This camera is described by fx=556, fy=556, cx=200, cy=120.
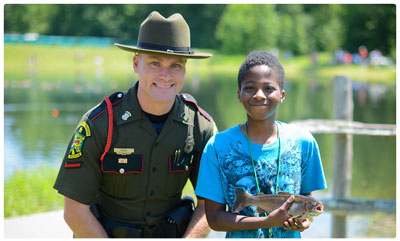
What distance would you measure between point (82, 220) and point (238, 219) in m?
1.01

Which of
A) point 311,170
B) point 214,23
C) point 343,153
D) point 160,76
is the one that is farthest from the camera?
point 214,23

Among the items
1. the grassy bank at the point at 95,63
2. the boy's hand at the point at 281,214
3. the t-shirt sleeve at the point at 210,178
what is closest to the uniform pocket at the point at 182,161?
the t-shirt sleeve at the point at 210,178

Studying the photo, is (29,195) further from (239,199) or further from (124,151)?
(239,199)

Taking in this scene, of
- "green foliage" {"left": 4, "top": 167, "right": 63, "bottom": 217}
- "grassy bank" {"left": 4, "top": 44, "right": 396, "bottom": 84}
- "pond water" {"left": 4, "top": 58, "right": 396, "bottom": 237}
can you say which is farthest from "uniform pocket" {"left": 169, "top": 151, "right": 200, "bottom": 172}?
"grassy bank" {"left": 4, "top": 44, "right": 396, "bottom": 84}

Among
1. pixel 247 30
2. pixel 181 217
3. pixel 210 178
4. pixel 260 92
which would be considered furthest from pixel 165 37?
pixel 247 30

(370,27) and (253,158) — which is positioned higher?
(370,27)

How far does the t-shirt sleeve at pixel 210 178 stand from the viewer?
2.91 meters

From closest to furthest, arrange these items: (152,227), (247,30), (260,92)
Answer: (260,92), (152,227), (247,30)

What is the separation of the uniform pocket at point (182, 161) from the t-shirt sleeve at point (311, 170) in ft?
2.37

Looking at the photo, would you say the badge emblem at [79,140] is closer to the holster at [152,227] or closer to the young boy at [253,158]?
the holster at [152,227]

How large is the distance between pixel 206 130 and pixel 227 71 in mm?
52191

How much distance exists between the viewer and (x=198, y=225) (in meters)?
3.43

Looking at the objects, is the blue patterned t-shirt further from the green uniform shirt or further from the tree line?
the tree line

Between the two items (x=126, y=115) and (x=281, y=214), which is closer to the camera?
(x=281, y=214)
